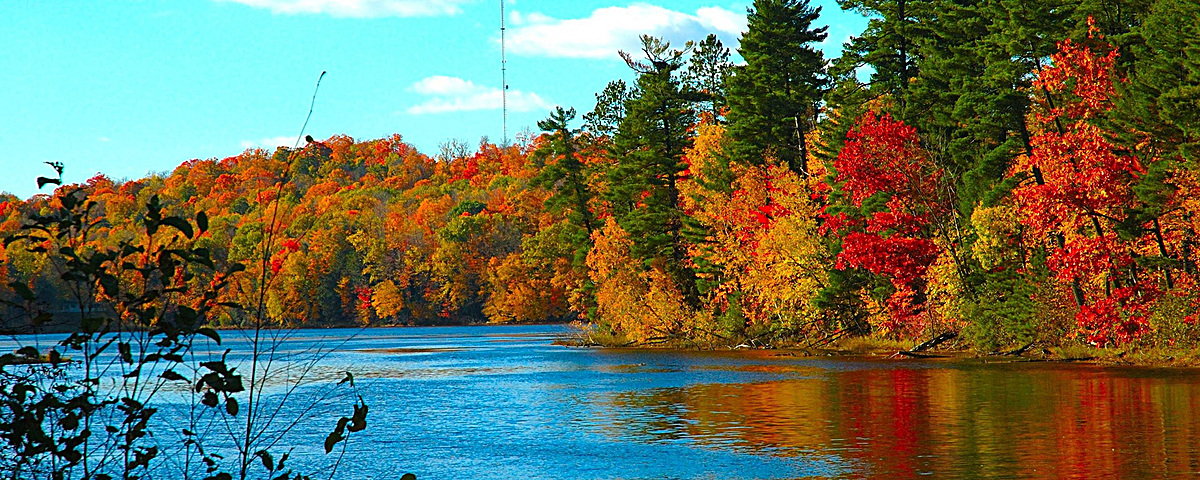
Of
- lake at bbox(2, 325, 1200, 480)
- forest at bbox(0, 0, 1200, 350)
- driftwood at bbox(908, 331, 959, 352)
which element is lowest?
lake at bbox(2, 325, 1200, 480)

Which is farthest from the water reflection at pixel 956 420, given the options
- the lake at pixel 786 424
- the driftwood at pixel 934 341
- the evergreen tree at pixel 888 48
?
the evergreen tree at pixel 888 48

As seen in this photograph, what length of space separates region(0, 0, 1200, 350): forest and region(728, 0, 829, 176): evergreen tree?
0.38 ft

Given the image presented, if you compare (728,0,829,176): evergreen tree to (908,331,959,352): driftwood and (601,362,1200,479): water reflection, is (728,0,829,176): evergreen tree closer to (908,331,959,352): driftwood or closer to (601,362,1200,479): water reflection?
(908,331,959,352): driftwood

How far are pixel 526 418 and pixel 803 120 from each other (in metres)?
34.8

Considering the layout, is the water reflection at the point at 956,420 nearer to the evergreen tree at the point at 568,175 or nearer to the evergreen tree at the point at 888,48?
the evergreen tree at the point at 888,48

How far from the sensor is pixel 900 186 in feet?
156

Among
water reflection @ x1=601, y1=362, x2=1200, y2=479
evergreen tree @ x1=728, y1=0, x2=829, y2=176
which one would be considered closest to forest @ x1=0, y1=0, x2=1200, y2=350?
evergreen tree @ x1=728, y1=0, x2=829, y2=176

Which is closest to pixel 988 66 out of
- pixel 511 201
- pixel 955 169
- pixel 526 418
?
pixel 955 169

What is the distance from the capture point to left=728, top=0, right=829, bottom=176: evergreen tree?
2299 inches

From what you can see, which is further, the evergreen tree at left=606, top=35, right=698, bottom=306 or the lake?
the evergreen tree at left=606, top=35, right=698, bottom=306

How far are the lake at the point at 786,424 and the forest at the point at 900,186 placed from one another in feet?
12.6

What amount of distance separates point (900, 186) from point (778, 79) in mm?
12839

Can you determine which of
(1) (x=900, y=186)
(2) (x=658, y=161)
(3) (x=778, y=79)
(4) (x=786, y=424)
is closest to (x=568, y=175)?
(2) (x=658, y=161)

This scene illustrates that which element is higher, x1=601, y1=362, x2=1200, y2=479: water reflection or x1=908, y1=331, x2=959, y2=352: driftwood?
x1=908, y1=331, x2=959, y2=352: driftwood
